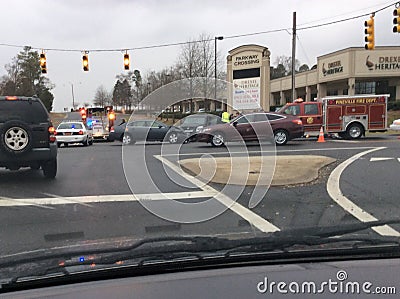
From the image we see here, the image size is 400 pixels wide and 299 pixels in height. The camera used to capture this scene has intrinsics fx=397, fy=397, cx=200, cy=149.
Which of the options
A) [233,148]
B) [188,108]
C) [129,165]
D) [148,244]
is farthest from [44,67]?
[148,244]

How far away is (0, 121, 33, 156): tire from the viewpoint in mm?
8047

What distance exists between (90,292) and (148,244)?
35.9 inches

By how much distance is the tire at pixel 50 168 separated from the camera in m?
9.16

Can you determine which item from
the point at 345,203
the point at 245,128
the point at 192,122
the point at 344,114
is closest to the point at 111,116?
the point at 245,128

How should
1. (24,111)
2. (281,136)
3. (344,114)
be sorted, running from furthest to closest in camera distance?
→ (344,114), (281,136), (24,111)

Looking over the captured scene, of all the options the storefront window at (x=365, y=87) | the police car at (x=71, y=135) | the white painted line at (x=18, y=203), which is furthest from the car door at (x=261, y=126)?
the storefront window at (x=365, y=87)

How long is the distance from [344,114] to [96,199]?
1664cm

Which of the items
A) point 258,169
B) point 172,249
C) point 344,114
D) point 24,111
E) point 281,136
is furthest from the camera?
point 344,114

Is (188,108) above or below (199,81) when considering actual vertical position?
below

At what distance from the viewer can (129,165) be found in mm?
9859

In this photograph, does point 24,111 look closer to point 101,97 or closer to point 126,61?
point 126,61

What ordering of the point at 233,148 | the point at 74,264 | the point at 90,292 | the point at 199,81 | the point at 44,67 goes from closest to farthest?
the point at 90,292 < the point at 74,264 < the point at 199,81 < the point at 233,148 < the point at 44,67

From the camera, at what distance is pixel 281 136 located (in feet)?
57.3

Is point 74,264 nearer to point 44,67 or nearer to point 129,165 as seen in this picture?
point 129,165
